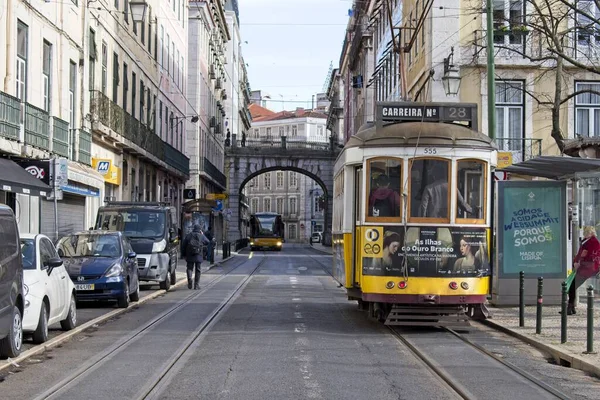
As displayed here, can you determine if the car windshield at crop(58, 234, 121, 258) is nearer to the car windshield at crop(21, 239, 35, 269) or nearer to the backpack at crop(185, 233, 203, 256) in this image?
the backpack at crop(185, 233, 203, 256)

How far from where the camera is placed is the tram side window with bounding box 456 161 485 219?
16.1 m

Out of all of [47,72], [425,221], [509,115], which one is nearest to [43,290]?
[425,221]

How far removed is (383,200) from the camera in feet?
52.9

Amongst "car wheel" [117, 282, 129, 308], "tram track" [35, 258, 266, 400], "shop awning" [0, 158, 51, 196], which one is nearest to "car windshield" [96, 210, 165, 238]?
"tram track" [35, 258, 266, 400]

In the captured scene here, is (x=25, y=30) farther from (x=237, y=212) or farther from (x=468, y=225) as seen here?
(x=237, y=212)

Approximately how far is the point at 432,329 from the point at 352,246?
200 cm

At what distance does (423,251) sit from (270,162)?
70.3 metres

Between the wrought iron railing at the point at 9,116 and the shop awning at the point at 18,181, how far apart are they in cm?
67

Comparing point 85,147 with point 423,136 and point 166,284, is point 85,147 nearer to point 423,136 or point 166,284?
point 166,284

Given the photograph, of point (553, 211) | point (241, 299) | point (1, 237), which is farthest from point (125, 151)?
point (1, 237)

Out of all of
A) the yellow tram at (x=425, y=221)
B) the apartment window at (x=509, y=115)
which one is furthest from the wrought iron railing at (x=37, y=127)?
the apartment window at (x=509, y=115)

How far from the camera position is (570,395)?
10.2m

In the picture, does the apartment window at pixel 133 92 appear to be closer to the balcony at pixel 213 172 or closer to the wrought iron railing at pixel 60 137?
the wrought iron railing at pixel 60 137

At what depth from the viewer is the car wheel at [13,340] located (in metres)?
12.0
